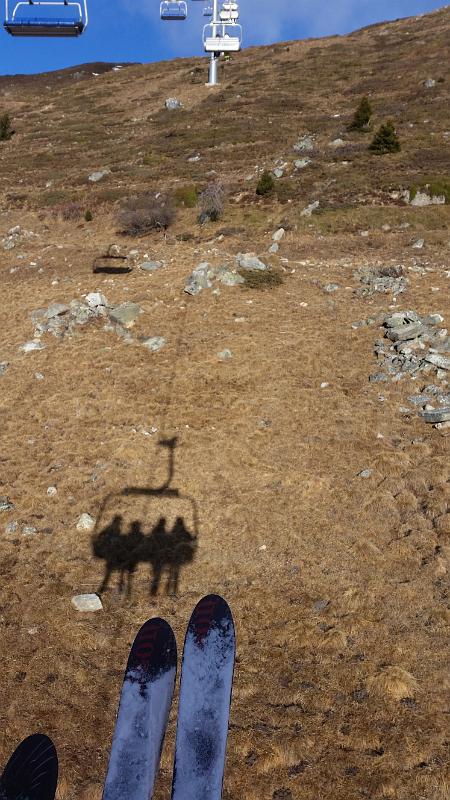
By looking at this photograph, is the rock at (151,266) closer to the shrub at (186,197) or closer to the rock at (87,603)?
the shrub at (186,197)

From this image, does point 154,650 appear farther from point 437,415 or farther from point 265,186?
point 265,186

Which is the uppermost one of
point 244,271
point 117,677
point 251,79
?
point 251,79

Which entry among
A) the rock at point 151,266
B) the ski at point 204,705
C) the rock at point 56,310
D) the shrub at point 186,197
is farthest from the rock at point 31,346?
the shrub at point 186,197

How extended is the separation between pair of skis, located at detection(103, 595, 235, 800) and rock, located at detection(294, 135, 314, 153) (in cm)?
3795

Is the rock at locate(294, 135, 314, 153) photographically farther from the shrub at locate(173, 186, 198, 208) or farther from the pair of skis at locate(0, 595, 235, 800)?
the pair of skis at locate(0, 595, 235, 800)

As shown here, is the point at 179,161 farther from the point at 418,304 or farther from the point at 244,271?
the point at 418,304

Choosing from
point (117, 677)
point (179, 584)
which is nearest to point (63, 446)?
point (179, 584)

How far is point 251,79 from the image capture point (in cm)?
6381

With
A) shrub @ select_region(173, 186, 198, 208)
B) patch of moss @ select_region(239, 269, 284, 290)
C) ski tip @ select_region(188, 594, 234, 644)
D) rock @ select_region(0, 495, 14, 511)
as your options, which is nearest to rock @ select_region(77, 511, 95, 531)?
rock @ select_region(0, 495, 14, 511)

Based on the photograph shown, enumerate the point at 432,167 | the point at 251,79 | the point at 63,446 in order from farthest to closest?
the point at 251,79
the point at 432,167
the point at 63,446

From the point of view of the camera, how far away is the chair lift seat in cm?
1166

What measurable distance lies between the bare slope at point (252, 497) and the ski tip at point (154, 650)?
6.14 ft

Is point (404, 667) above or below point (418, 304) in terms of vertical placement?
below

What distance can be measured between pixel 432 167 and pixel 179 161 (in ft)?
61.3
